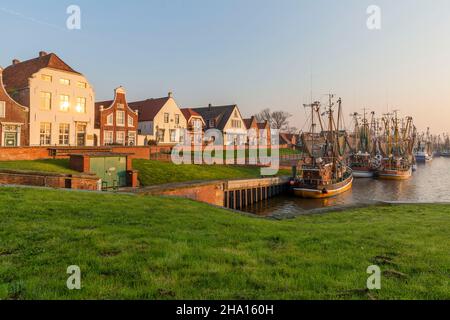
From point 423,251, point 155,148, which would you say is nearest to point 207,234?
point 423,251

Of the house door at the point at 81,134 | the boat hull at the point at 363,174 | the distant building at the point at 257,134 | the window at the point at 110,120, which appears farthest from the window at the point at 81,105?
the boat hull at the point at 363,174

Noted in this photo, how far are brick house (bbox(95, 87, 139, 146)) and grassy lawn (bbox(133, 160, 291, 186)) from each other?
39.7 ft

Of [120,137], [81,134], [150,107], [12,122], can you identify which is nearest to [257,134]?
[150,107]

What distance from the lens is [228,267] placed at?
18.7 ft

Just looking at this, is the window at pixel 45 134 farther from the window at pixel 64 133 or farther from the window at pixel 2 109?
the window at pixel 2 109

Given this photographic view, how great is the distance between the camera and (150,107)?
183 ft

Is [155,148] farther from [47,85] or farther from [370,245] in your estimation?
[370,245]

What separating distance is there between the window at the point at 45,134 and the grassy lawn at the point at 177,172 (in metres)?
12.0

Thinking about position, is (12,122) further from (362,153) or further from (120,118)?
(362,153)

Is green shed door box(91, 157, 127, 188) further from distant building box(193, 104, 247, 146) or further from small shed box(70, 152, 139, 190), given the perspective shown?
distant building box(193, 104, 247, 146)

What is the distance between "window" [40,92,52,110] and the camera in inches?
1421

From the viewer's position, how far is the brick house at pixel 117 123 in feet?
144

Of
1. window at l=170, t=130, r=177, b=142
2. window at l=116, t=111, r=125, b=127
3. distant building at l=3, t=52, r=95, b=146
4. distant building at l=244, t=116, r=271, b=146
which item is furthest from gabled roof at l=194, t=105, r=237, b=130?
distant building at l=3, t=52, r=95, b=146
